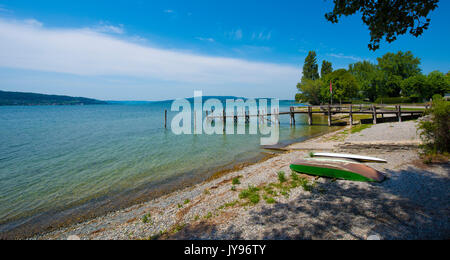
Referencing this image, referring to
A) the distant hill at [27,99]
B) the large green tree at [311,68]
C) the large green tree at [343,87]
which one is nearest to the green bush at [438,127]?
the large green tree at [343,87]

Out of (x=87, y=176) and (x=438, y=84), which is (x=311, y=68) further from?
(x=87, y=176)

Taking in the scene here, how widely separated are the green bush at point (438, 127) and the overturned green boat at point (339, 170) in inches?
169

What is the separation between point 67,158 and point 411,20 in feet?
66.7

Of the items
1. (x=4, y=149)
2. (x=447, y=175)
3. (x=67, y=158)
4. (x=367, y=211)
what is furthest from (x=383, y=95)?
(x=4, y=149)

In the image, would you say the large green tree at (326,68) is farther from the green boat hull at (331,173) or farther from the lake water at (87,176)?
the green boat hull at (331,173)

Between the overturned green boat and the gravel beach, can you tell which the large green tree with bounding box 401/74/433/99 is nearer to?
the gravel beach

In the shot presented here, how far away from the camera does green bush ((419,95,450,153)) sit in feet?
27.6

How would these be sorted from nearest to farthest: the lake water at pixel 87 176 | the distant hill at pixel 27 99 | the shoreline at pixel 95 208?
the shoreline at pixel 95 208
the lake water at pixel 87 176
the distant hill at pixel 27 99

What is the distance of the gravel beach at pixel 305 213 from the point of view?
4414 mm

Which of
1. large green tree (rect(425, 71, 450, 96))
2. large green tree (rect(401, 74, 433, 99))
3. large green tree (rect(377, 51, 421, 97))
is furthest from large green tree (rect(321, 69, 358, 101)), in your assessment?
large green tree (rect(425, 71, 450, 96))

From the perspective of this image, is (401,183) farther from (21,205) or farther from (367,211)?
(21,205)

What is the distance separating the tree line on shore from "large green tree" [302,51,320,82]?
323 inches
